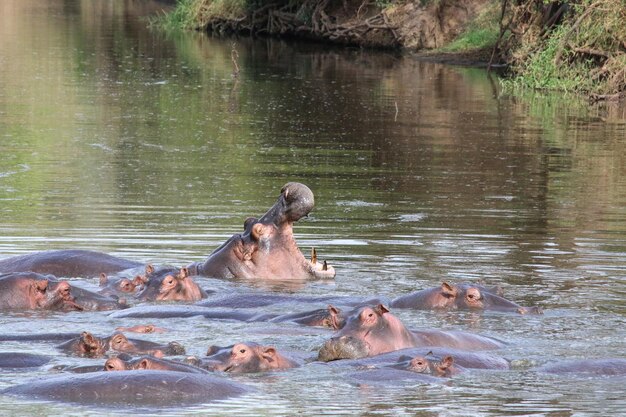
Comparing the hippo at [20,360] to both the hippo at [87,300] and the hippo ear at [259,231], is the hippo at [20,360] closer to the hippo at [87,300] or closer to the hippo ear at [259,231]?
the hippo at [87,300]

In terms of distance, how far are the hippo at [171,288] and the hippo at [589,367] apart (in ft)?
8.63

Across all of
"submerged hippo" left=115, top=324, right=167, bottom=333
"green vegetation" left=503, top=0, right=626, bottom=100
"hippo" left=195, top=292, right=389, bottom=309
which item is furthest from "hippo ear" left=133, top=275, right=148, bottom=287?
"green vegetation" left=503, top=0, right=626, bottom=100

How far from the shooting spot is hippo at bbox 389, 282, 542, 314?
8602mm

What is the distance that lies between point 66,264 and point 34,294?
1468 millimetres

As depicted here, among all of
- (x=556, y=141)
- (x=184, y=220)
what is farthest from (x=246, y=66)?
(x=184, y=220)

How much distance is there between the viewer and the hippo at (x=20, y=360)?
6805mm

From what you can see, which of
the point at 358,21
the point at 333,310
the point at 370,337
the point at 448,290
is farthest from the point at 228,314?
the point at 358,21

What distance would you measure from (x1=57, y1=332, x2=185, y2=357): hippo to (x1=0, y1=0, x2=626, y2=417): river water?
105 millimetres

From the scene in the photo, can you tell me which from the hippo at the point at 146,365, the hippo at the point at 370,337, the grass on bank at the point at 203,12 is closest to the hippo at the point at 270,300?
the hippo at the point at 370,337

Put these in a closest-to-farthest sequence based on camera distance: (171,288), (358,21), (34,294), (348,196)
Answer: (34,294), (171,288), (348,196), (358,21)

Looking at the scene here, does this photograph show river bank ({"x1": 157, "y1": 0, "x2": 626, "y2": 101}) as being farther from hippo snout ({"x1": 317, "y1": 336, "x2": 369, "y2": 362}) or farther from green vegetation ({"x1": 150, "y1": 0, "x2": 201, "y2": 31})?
hippo snout ({"x1": 317, "y1": 336, "x2": 369, "y2": 362})

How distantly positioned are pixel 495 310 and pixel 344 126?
511 inches

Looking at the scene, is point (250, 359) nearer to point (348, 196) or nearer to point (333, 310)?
point (333, 310)

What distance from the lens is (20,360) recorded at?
6.85m
